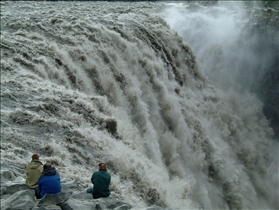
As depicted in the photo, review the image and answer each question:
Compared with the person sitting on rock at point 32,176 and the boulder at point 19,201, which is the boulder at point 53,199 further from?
the person sitting on rock at point 32,176

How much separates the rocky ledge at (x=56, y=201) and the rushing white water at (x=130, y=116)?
73 centimetres

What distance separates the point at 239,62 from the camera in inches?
1141

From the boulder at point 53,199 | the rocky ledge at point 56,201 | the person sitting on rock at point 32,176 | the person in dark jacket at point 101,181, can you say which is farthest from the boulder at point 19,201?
the person in dark jacket at point 101,181

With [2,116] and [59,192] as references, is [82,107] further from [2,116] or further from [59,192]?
[59,192]

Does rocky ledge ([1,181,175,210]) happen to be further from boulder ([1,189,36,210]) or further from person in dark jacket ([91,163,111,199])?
person in dark jacket ([91,163,111,199])

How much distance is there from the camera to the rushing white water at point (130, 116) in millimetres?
12102

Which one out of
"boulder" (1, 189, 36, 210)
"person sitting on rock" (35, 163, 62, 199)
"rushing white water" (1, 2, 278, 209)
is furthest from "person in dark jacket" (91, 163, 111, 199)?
"boulder" (1, 189, 36, 210)

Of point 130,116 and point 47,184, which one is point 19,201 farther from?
point 130,116

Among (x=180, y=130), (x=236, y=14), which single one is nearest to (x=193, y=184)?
(x=180, y=130)

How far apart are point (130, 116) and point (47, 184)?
960 cm

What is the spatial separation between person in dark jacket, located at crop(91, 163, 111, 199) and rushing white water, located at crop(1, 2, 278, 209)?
1293mm

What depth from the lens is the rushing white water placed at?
12.1 meters

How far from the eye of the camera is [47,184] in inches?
315

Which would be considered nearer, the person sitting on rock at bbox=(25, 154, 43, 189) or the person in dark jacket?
the person sitting on rock at bbox=(25, 154, 43, 189)
